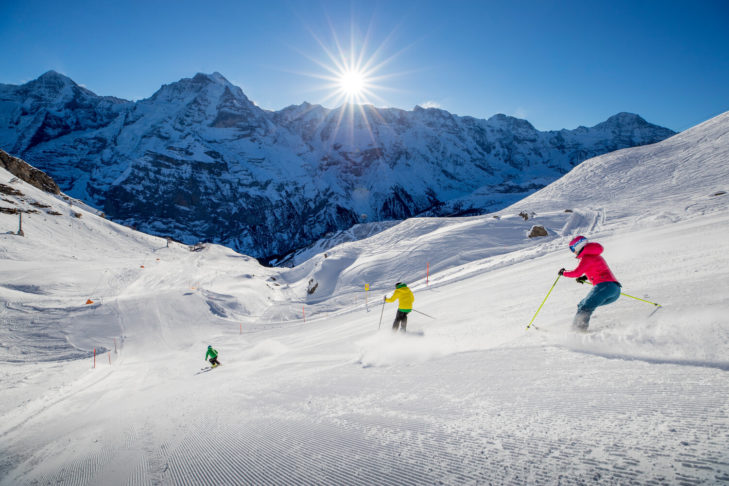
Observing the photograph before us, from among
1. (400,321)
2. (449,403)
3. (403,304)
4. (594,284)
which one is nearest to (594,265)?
(594,284)

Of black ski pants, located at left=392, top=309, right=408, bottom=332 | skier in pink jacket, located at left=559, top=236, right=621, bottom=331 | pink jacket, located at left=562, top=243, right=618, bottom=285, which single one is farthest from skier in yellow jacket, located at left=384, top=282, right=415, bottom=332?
pink jacket, located at left=562, top=243, right=618, bottom=285

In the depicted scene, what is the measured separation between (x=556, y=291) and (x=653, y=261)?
8.53ft

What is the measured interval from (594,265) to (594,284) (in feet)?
1.04

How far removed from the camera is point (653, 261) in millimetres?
7078

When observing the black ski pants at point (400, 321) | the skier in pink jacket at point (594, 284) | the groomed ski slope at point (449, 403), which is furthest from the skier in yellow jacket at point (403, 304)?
the skier in pink jacket at point (594, 284)

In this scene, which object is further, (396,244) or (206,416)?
(396,244)

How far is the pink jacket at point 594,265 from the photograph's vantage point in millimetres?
4590

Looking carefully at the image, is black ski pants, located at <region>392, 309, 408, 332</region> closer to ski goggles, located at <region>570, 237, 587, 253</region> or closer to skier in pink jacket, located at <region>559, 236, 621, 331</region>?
skier in pink jacket, located at <region>559, 236, 621, 331</region>

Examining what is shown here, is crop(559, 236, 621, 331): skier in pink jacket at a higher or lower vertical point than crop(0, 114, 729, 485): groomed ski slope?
higher

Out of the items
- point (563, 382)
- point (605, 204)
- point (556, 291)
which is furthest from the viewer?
point (605, 204)

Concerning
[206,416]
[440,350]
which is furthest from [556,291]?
[206,416]

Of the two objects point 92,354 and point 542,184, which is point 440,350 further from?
point 542,184

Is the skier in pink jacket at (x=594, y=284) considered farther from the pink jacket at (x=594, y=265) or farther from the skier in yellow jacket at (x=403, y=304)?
the skier in yellow jacket at (x=403, y=304)

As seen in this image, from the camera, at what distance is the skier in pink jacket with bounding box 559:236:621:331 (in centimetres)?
441
